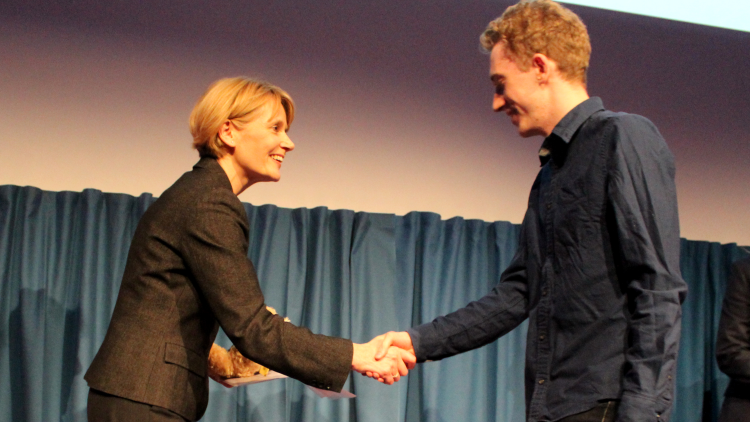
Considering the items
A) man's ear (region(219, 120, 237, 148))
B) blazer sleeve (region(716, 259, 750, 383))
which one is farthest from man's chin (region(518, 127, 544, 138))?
blazer sleeve (region(716, 259, 750, 383))

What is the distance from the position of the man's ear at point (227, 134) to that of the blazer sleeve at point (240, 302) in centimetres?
26

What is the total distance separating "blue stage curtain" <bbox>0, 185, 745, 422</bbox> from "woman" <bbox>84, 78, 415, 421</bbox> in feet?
5.03

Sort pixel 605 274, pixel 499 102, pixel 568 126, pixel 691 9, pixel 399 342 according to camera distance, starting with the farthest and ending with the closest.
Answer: pixel 691 9 → pixel 399 342 → pixel 499 102 → pixel 568 126 → pixel 605 274

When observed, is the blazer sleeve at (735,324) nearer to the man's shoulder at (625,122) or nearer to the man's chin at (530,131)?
the man's chin at (530,131)

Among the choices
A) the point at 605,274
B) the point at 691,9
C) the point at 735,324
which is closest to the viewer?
the point at 605,274

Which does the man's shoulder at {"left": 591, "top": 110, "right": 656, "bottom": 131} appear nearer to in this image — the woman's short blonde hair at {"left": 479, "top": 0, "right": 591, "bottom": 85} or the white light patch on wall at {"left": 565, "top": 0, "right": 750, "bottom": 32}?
the woman's short blonde hair at {"left": 479, "top": 0, "right": 591, "bottom": 85}

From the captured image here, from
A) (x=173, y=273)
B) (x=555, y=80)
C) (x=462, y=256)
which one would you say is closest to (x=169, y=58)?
(x=462, y=256)

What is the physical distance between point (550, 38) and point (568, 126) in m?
0.24

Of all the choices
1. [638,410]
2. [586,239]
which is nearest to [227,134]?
[586,239]

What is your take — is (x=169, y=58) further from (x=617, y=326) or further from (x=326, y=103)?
(x=617, y=326)

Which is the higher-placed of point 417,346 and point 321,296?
point 321,296

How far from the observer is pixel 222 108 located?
2.03m

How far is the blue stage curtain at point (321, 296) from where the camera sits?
125 inches

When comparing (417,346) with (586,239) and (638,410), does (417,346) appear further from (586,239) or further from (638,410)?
(638,410)
